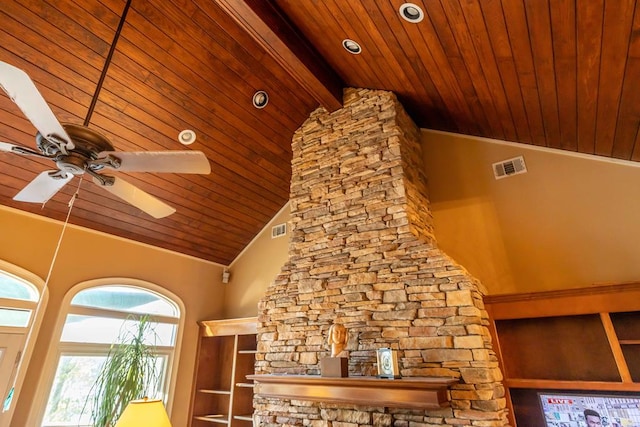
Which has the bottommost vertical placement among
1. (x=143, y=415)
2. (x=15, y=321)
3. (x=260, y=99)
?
(x=143, y=415)

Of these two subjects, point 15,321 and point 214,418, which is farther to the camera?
point 214,418

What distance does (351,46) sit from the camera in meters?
3.32

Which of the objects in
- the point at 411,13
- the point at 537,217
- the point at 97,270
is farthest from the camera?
the point at 97,270

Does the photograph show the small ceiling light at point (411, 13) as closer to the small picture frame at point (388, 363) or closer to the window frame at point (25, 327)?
the small picture frame at point (388, 363)

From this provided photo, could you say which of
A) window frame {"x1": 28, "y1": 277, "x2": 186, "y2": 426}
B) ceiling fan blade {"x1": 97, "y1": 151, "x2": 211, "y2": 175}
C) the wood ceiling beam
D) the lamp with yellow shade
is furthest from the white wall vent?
ceiling fan blade {"x1": 97, "y1": 151, "x2": 211, "y2": 175}

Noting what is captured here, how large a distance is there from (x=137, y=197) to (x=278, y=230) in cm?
323

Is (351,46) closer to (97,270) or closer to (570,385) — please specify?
(570,385)

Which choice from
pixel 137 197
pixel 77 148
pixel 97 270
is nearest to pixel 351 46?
pixel 137 197

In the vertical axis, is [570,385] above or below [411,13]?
below

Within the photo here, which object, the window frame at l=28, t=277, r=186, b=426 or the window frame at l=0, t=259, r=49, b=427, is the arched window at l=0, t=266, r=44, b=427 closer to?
the window frame at l=0, t=259, r=49, b=427

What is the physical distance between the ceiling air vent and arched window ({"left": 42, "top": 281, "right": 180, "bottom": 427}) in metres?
4.88

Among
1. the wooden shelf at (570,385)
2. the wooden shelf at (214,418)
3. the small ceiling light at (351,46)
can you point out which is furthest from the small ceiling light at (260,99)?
the wooden shelf at (214,418)

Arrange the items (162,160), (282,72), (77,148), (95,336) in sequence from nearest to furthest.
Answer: (77,148) → (162,160) → (282,72) → (95,336)

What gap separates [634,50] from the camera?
2.09 m
